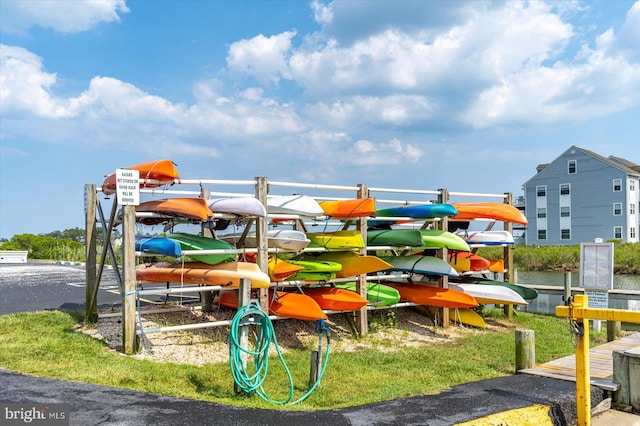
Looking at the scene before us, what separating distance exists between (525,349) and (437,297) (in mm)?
3623

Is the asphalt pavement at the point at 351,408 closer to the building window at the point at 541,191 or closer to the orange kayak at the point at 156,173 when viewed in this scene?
the orange kayak at the point at 156,173

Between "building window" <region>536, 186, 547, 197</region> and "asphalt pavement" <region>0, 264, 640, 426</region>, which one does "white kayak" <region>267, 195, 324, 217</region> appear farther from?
"building window" <region>536, 186, 547, 197</region>

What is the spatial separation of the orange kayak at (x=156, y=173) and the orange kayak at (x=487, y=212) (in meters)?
6.54

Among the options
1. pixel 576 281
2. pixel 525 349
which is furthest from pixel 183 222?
pixel 576 281

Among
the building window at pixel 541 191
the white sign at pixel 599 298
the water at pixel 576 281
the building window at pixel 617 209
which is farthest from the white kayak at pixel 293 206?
the building window at pixel 541 191

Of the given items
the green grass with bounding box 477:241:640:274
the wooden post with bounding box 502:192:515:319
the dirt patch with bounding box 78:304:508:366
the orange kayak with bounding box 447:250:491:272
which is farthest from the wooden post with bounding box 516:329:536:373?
the green grass with bounding box 477:241:640:274

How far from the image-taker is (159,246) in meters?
8.19

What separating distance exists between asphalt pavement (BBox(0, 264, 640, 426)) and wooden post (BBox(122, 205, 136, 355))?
1705 millimetres

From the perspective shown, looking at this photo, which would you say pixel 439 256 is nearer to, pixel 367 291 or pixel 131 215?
pixel 367 291

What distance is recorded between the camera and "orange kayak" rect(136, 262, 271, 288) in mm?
8453

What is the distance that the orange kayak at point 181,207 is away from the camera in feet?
27.0

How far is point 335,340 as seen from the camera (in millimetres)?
9727

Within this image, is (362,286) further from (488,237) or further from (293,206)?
(488,237)

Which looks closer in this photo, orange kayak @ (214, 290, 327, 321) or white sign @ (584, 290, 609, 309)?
orange kayak @ (214, 290, 327, 321)
